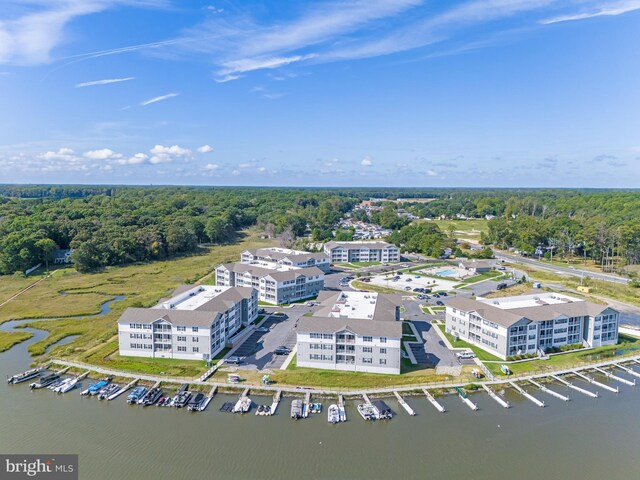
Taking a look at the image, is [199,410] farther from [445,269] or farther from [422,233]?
[422,233]

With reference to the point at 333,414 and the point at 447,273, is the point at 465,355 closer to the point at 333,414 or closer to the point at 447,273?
the point at 333,414

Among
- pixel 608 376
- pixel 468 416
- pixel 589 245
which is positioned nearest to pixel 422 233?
pixel 589 245

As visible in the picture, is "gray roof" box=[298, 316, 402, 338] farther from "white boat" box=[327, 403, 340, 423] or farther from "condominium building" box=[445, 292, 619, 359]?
"condominium building" box=[445, 292, 619, 359]

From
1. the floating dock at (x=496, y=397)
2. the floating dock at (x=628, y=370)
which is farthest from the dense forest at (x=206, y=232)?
the floating dock at (x=496, y=397)

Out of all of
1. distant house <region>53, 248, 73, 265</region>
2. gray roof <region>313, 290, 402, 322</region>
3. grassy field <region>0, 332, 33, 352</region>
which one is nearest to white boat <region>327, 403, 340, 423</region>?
gray roof <region>313, 290, 402, 322</region>

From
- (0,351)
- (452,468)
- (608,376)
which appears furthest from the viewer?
(0,351)
